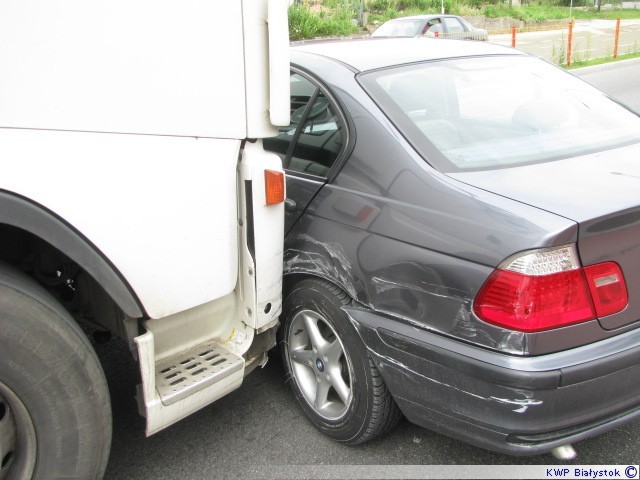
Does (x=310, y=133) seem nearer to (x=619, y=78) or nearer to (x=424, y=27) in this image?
(x=619, y=78)

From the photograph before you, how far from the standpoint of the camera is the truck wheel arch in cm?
189

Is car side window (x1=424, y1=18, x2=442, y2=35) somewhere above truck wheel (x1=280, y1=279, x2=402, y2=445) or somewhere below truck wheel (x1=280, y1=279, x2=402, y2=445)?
above

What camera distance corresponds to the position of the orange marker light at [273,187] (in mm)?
2455

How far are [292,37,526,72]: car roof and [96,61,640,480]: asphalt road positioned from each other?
167 cm

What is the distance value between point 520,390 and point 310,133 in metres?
1.56

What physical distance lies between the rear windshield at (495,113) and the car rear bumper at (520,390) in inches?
28.2

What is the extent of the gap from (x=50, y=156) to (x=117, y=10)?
0.51 meters

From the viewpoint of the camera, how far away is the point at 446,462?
262 cm

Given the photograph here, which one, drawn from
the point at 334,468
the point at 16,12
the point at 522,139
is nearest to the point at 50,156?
the point at 16,12

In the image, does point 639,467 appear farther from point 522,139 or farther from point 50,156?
point 50,156

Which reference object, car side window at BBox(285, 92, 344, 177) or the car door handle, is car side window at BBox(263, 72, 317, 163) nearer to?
car side window at BBox(285, 92, 344, 177)

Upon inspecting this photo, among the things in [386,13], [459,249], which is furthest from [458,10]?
[459,249]

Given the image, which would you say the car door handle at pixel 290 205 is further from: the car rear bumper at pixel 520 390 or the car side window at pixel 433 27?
the car side window at pixel 433 27

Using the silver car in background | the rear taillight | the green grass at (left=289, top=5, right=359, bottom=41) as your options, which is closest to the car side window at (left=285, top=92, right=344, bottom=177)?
the rear taillight
